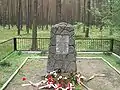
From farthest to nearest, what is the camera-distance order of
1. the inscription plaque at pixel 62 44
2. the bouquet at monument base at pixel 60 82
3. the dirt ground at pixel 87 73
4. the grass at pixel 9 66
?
the inscription plaque at pixel 62 44 → the grass at pixel 9 66 → the dirt ground at pixel 87 73 → the bouquet at monument base at pixel 60 82

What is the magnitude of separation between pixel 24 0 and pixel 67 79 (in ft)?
118

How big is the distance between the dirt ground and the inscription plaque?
45.1 inches

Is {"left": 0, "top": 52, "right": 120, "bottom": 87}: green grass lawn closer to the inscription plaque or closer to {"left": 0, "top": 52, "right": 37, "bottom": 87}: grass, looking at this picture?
{"left": 0, "top": 52, "right": 37, "bottom": 87}: grass

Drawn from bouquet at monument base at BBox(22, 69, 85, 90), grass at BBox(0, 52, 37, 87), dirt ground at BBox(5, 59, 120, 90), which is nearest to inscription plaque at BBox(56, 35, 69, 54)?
bouquet at monument base at BBox(22, 69, 85, 90)

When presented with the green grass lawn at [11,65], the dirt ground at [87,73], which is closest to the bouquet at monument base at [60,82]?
the dirt ground at [87,73]

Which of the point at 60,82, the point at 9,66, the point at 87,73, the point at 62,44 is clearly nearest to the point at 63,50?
the point at 62,44

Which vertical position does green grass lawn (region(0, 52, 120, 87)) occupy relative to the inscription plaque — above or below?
below

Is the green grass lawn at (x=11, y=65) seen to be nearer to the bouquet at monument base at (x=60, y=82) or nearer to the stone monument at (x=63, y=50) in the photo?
the bouquet at monument base at (x=60, y=82)

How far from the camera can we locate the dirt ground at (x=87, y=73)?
7.66 m

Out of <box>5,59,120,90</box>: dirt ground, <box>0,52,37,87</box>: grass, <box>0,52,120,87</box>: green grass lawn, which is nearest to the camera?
<box>5,59,120,90</box>: dirt ground

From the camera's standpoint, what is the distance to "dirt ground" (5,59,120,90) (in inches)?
302

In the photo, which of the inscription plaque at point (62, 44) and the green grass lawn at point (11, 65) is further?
the inscription plaque at point (62, 44)

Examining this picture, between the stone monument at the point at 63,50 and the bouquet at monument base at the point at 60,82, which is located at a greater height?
the stone monument at the point at 63,50

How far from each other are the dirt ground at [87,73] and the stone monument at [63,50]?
0.70 metres
